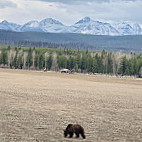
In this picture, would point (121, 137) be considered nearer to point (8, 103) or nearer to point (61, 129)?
point (61, 129)

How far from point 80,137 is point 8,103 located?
15.1 metres

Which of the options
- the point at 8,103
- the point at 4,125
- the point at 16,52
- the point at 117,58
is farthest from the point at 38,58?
the point at 4,125

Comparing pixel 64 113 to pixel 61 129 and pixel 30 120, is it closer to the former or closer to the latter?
pixel 30 120

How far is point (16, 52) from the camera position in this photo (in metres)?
167

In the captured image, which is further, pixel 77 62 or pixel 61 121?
pixel 77 62

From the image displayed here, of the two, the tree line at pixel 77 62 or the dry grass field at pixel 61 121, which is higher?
the tree line at pixel 77 62

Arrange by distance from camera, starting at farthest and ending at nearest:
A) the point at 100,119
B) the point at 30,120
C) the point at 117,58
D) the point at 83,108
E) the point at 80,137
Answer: the point at 117,58 < the point at 83,108 < the point at 100,119 < the point at 30,120 < the point at 80,137

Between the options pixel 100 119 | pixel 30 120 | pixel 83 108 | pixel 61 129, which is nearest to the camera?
pixel 61 129

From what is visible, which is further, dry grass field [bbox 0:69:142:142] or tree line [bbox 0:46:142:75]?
tree line [bbox 0:46:142:75]

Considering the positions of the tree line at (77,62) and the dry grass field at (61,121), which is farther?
the tree line at (77,62)

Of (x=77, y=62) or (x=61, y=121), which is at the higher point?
(x=77, y=62)

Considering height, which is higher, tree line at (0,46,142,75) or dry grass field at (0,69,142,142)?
tree line at (0,46,142,75)

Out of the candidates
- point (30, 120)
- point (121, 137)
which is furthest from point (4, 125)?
point (121, 137)

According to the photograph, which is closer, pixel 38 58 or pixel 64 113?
pixel 64 113
